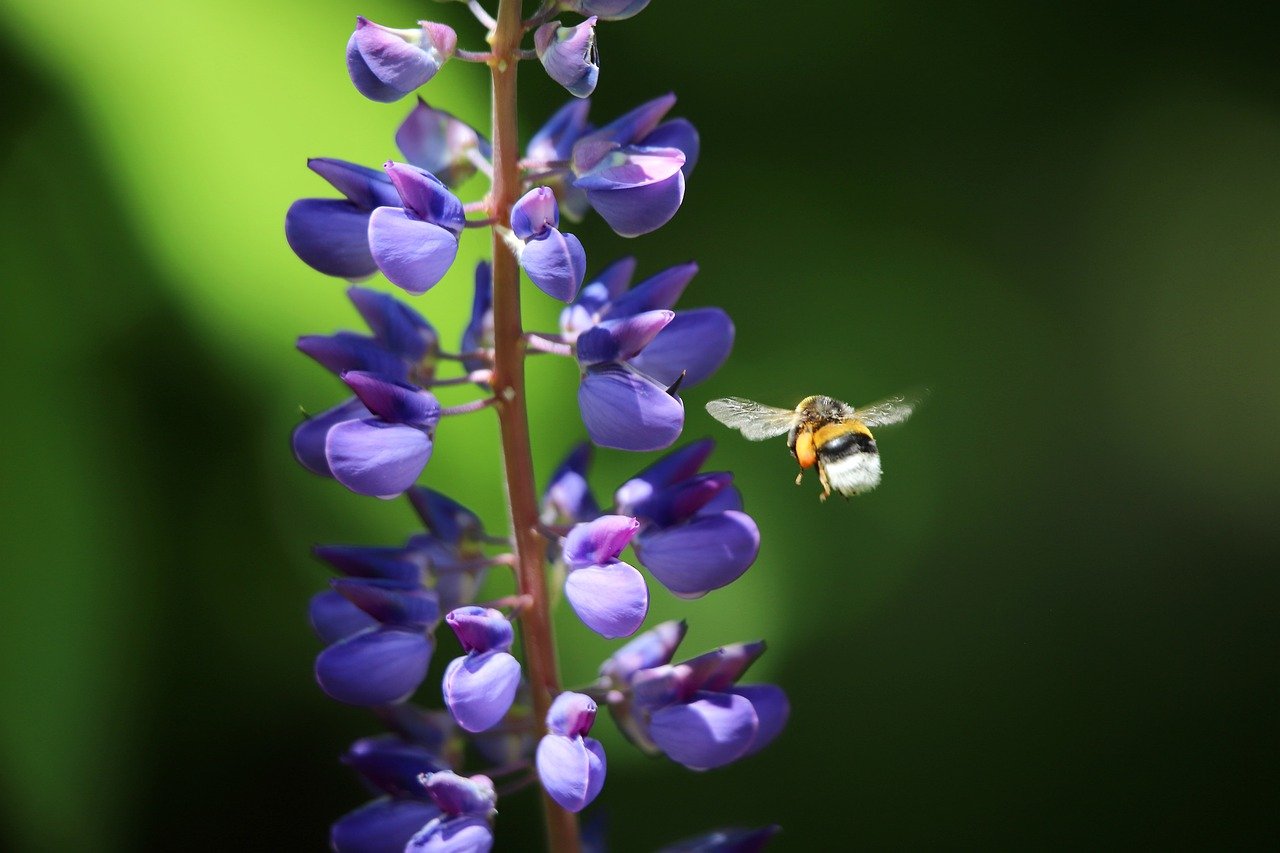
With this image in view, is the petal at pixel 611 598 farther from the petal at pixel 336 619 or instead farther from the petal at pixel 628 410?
the petal at pixel 336 619

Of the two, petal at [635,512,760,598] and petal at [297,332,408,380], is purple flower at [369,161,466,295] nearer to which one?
petal at [297,332,408,380]

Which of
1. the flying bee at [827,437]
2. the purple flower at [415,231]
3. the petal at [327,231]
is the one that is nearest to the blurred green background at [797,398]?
the flying bee at [827,437]

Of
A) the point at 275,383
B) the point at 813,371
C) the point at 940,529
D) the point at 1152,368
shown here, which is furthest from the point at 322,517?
the point at 1152,368

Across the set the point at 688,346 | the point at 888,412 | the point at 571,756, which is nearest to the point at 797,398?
the point at 888,412

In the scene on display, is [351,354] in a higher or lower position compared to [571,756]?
higher

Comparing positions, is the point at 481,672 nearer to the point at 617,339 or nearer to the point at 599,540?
the point at 599,540

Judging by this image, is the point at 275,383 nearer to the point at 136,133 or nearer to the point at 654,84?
the point at 136,133
